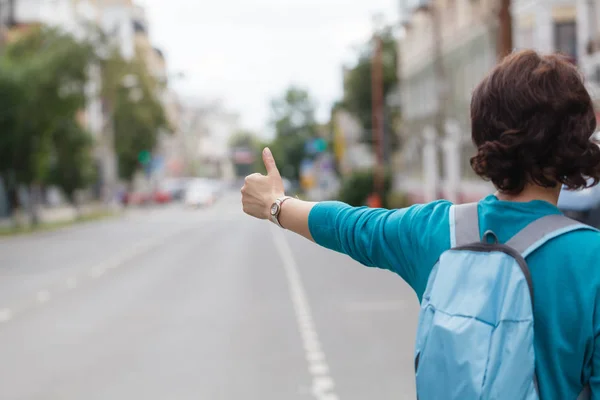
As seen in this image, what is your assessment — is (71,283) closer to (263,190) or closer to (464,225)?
(263,190)

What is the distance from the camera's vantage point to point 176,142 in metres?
151

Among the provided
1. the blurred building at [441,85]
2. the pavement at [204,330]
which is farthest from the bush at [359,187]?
the pavement at [204,330]

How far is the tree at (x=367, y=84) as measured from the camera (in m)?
71.5

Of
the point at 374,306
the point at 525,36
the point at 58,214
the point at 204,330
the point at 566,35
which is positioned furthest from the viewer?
the point at 58,214

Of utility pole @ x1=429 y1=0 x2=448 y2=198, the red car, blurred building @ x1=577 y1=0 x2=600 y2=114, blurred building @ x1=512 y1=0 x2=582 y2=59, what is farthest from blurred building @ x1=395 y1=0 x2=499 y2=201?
the red car

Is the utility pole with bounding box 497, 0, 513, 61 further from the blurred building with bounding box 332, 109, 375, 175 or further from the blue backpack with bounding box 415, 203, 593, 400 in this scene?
the blurred building with bounding box 332, 109, 375, 175

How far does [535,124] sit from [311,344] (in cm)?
869

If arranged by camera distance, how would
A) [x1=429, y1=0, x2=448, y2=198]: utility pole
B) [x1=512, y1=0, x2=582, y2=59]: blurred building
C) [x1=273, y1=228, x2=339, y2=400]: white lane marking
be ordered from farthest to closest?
[x1=429, y1=0, x2=448, y2=198]: utility pole, [x1=512, y1=0, x2=582, y2=59]: blurred building, [x1=273, y1=228, x2=339, y2=400]: white lane marking

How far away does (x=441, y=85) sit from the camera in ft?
131

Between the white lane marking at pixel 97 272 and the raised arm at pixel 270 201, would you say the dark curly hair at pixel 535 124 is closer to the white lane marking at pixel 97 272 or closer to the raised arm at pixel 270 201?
the raised arm at pixel 270 201

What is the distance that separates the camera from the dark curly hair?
88.8 inches

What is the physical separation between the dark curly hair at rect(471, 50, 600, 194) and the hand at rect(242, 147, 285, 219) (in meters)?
0.60

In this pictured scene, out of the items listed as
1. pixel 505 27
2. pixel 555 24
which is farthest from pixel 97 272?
pixel 555 24

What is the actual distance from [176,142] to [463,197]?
117 m
